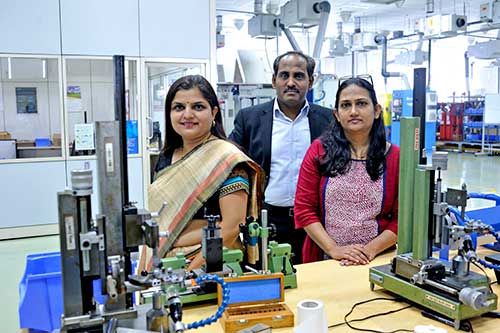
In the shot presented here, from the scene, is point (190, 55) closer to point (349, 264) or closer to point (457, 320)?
point (349, 264)

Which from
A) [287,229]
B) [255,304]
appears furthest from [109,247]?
[287,229]

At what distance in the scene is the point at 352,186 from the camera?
1724 mm

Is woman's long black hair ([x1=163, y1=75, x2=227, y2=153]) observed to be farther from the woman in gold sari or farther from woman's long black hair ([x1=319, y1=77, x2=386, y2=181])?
woman's long black hair ([x1=319, y1=77, x2=386, y2=181])

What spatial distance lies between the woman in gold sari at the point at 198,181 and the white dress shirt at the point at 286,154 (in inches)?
25.4

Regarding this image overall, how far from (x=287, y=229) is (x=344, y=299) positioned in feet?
2.95

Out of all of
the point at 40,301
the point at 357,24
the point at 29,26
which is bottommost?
the point at 40,301

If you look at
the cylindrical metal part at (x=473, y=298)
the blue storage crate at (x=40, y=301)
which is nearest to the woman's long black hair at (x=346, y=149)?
the cylindrical metal part at (x=473, y=298)

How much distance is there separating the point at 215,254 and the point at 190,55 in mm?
3934

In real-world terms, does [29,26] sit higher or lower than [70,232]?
higher

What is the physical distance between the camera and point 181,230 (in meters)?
1.58

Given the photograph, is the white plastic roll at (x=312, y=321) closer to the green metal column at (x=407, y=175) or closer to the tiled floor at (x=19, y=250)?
the green metal column at (x=407, y=175)

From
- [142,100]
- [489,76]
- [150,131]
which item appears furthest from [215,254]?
[489,76]

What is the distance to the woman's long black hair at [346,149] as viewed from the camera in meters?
1.74

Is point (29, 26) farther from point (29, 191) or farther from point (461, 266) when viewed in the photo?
point (461, 266)
